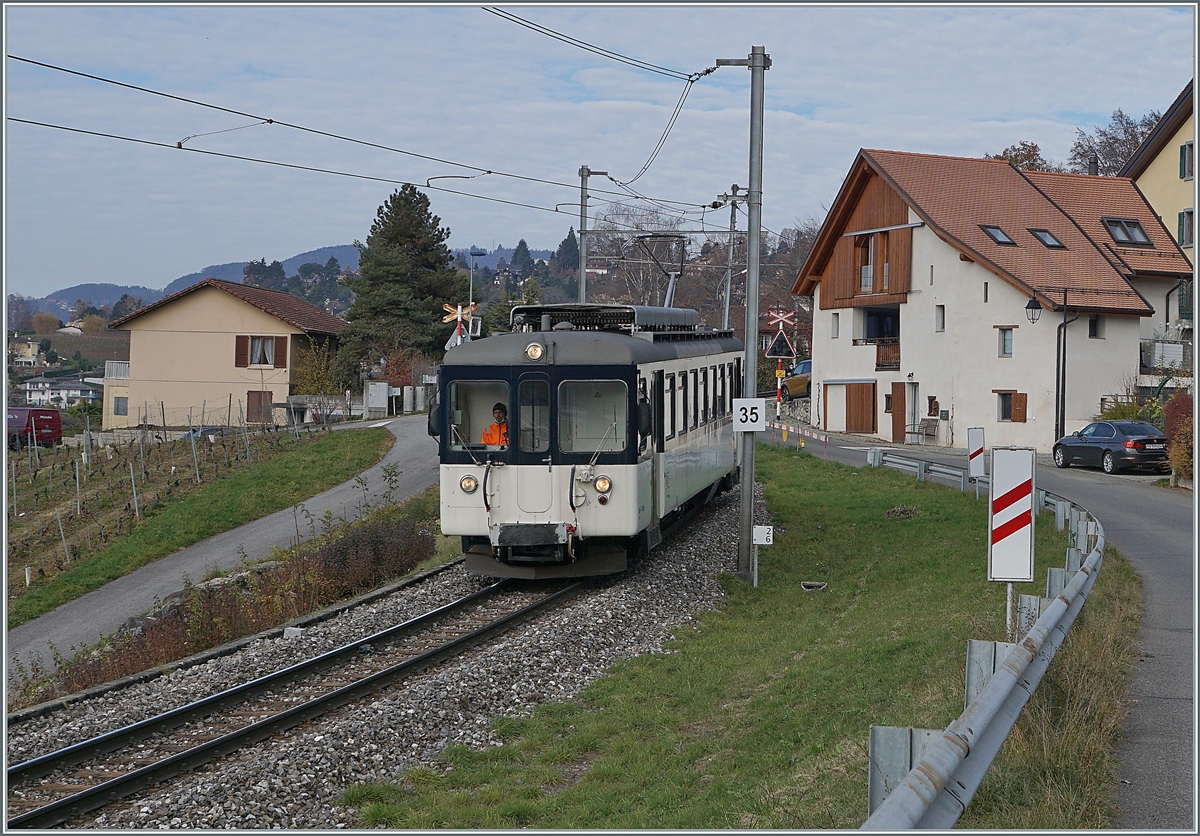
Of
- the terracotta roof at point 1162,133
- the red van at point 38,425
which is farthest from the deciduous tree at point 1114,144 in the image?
the red van at point 38,425

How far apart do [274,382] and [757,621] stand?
43.8 meters

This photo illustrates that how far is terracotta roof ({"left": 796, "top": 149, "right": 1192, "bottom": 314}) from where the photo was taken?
39.1 m

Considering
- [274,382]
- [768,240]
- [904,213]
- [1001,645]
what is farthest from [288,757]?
[768,240]

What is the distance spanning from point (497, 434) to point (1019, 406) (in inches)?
1136

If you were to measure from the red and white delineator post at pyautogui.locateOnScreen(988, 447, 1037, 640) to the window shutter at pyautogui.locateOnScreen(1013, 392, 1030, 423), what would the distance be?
104ft

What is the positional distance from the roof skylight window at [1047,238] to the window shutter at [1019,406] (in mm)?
6091

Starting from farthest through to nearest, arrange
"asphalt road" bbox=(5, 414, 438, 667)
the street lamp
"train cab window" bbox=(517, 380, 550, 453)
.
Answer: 1. the street lamp
2. "asphalt road" bbox=(5, 414, 438, 667)
3. "train cab window" bbox=(517, 380, 550, 453)

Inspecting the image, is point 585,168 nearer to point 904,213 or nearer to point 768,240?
point 904,213

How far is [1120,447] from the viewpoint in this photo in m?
30.7

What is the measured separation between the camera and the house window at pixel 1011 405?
1536 inches

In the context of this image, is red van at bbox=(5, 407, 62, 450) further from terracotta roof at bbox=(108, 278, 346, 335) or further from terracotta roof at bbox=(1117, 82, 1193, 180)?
terracotta roof at bbox=(1117, 82, 1193, 180)

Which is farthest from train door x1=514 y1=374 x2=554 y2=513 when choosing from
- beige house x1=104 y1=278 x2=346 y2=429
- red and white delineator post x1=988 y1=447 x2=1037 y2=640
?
beige house x1=104 y1=278 x2=346 y2=429

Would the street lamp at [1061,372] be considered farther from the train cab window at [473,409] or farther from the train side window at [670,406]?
the train cab window at [473,409]

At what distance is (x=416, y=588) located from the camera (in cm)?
1600
